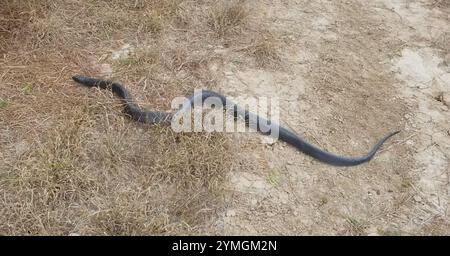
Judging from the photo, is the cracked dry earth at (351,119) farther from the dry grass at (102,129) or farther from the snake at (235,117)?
the dry grass at (102,129)

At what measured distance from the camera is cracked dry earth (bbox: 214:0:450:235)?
9.99 feet

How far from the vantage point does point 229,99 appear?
3.81 metres

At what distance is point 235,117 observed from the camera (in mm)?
3662

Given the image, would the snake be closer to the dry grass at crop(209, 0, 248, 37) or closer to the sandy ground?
the sandy ground

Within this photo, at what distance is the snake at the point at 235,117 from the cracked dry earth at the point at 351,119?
0.21 ft

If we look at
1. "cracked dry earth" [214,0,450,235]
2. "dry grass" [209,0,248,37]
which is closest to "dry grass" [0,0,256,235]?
"dry grass" [209,0,248,37]

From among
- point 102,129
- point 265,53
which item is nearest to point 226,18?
point 265,53

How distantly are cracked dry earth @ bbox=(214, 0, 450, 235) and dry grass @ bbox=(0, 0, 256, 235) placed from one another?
301 mm

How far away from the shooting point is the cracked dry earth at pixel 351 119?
120 inches

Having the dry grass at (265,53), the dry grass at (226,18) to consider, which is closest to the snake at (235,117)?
the dry grass at (265,53)

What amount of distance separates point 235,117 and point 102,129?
103 cm

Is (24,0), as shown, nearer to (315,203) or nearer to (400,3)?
(315,203)

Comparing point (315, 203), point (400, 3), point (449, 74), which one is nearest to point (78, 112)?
point (315, 203)
